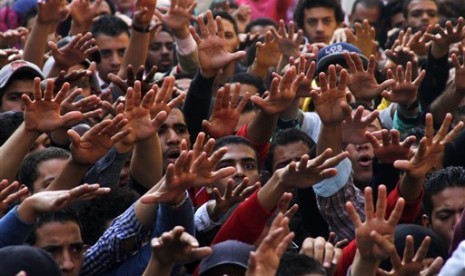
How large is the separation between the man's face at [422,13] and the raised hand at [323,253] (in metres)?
5.56

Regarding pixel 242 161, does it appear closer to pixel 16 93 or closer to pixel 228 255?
pixel 228 255

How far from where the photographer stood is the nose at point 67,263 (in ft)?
17.7

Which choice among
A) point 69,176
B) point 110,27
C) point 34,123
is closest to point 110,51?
point 110,27

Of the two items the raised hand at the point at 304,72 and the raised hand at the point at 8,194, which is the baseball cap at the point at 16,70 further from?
the raised hand at the point at 8,194

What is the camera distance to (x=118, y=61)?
9.31 metres

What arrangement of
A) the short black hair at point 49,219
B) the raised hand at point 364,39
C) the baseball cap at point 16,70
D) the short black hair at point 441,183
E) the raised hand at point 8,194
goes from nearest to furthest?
the raised hand at point 8,194, the short black hair at point 49,219, the short black hair at point 441,183, the baseball cap at point 16,70, the raised hand at point 364,39

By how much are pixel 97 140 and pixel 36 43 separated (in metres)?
2.60

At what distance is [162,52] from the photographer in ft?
33.7

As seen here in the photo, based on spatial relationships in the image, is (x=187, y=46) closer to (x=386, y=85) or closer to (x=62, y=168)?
(x=386, y=85)

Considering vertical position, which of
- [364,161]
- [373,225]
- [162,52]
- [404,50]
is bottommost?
[162,52]

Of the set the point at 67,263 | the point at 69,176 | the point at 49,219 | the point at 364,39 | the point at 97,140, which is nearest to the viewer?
the point at 67,263

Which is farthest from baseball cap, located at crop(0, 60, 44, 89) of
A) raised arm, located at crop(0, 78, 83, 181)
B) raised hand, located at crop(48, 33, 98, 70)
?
raised arm, located at crop(0, 78, 83, 181)

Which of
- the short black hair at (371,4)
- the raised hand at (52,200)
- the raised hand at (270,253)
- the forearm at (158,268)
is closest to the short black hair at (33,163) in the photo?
the raised hand at (52,200)

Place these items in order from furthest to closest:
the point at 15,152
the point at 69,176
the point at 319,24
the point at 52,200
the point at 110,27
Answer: the point at 319,24
the point at 110,27
the point at 15,152
the point at 69,176
the point at 52,200
